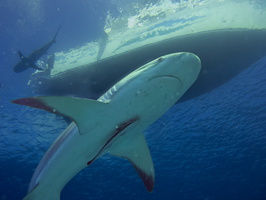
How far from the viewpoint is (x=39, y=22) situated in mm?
7711

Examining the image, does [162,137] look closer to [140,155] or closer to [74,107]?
[140,155]

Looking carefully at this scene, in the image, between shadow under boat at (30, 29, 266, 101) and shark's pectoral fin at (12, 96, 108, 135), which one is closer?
shark's pectoral fin at (12, 96, 108, 135)

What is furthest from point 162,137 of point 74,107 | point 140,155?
point 74,107

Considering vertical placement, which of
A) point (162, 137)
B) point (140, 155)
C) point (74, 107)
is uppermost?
Answer: point (74, 107)

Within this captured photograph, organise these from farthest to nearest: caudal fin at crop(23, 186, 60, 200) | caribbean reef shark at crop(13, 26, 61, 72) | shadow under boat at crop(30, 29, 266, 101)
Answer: caribbean reef shark at crop(13, 26, 61, 72), shadow under boat at crop(30, 29, 266, 101), caudal fin at crop(23, 186, 60, 200)

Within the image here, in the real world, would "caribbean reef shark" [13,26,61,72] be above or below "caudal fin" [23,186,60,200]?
above

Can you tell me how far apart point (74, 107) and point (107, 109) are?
1.47 ft

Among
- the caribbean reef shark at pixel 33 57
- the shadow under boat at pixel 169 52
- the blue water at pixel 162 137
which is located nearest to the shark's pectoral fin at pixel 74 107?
the shadow under boat at pixel 169 52

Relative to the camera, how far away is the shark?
7.63 feet

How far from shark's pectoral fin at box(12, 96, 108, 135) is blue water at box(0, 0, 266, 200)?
6.50 metres

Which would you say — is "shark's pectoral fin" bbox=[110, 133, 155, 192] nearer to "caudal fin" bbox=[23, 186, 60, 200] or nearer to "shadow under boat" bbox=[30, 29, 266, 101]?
"caudal fin" bbox=[23, 186, 60, 200]

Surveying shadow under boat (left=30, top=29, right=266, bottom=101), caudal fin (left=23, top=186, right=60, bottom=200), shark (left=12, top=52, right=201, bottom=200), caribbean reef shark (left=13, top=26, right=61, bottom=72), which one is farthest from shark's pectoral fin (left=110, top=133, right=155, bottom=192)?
caribbean reef shark (left=13, top=26, right=61, bottom=72)

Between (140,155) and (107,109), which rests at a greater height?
(107,109)

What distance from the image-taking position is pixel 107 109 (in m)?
2.56
